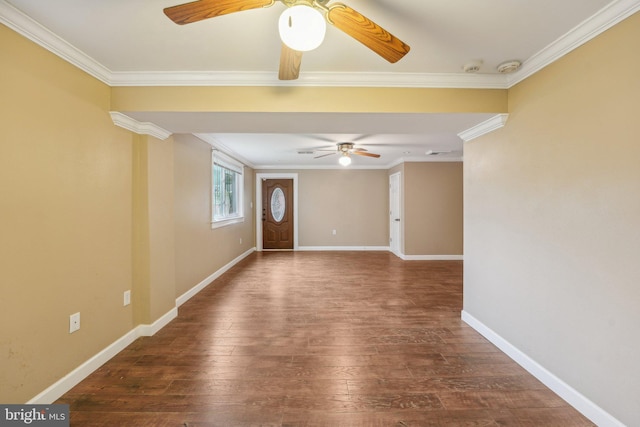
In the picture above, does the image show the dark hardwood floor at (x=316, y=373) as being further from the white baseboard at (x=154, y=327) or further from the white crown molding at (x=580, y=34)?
the white crown molding at (x=580, y=34)

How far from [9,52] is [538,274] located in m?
3.52

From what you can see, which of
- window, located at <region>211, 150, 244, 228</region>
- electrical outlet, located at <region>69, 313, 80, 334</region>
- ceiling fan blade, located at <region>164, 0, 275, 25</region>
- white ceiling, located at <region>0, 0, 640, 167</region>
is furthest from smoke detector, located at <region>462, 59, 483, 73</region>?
window, located at <region>211, 150, 244, 228</region>

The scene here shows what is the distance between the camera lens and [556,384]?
179 centimetres

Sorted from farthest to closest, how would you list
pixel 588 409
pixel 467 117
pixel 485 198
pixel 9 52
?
pixel 485 198 < pixel 467 117 < pixel 588 409 < pixel 9 52

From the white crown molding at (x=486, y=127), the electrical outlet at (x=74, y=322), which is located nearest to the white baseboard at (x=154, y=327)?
the electrical outlet at (x=74, y=322)

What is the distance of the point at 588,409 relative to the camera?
158 centimetres

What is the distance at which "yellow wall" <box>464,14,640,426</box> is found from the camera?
1.40m

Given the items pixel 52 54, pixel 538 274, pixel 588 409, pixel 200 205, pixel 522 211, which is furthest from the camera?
pixel 200 205

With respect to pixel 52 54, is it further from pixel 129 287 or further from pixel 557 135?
pixel 557 135

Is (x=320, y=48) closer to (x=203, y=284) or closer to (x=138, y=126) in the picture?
(x=138, y=126)

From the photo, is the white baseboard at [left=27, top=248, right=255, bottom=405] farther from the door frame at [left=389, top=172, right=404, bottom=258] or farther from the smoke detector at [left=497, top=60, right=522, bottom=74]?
the door frame at [left=389, top=172, right=404, bottom=258]

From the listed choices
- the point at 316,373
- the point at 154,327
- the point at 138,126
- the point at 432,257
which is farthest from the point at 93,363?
the point at 432,257

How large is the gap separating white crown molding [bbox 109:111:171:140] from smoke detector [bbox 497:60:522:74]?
2.94 meters

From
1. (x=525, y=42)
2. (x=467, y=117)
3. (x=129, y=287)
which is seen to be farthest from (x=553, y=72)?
(x=129, y=287)
